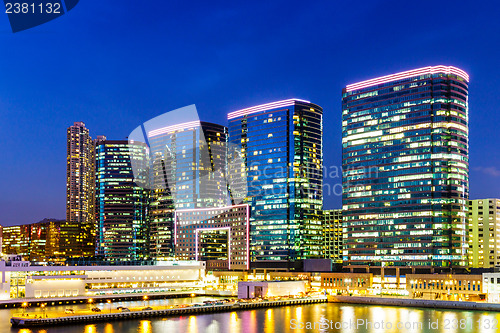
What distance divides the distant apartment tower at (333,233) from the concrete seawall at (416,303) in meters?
79.4

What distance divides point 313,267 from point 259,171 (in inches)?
1232

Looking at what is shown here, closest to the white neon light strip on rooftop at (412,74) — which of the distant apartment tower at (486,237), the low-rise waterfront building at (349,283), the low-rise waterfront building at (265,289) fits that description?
the distant apartment tower at (486,237)

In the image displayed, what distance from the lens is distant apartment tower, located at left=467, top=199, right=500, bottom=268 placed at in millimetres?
153875

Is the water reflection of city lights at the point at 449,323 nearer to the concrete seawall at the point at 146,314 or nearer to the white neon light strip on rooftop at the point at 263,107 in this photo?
the concrete seawall at the point at 146,314

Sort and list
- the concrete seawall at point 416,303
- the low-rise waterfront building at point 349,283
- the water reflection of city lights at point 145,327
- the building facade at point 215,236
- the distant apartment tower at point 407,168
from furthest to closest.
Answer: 1. the building facade at point 215,236
2. the distant apartment tower at point 407,168
3. the low-rise waterfront building at point 349,283
4. the concrete seawall at point 416,303
5. the water reflection of city lights at point 145,327

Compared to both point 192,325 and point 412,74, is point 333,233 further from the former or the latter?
point 192,325

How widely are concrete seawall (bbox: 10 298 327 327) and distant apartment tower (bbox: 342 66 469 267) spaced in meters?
30.0

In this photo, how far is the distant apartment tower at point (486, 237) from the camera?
505 feet

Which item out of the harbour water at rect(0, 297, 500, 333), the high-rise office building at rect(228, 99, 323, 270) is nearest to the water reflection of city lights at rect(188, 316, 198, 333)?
the harbour water at rect(0, 297, 500, 333)

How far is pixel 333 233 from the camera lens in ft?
643

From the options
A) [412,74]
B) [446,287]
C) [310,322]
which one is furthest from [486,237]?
[310,322]

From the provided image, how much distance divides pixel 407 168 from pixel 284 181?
37.5 metres

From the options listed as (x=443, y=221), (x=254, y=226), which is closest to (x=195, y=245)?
(x=254, y=226)

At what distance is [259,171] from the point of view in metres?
169
